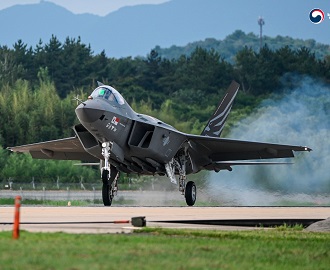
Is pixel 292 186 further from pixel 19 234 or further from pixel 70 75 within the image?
pixel 70 75

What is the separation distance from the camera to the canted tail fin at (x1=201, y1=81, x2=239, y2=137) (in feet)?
106

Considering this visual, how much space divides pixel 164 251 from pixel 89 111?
12504 millimetres

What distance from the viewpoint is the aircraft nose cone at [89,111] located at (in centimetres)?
2381

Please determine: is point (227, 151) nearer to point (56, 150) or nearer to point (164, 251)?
point (56, 150)

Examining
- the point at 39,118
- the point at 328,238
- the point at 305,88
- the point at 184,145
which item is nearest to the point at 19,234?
the point at 328,238

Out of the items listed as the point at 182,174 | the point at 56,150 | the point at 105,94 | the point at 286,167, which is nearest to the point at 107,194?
A: the point at 182,174

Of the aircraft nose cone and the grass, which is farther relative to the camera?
the aircraft nose cone

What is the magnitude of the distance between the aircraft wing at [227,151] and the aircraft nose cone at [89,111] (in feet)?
17.1

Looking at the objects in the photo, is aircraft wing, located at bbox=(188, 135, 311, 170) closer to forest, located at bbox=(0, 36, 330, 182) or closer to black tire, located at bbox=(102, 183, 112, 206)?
black tire, located at bbox=(102, 183, 112, 206)

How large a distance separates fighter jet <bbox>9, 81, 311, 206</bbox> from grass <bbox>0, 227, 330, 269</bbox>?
1008cm

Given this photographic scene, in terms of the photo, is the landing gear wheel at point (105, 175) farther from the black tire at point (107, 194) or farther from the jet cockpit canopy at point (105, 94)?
the jet cockpit canopy at point (105, 94)

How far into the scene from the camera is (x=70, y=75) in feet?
284

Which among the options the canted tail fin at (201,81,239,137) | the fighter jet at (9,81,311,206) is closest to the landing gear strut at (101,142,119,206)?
the fighter jet at (9,81,311,206)

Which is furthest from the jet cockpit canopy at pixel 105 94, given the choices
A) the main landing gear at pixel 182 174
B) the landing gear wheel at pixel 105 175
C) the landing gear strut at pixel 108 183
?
the main landing gear at pixel 182 174
